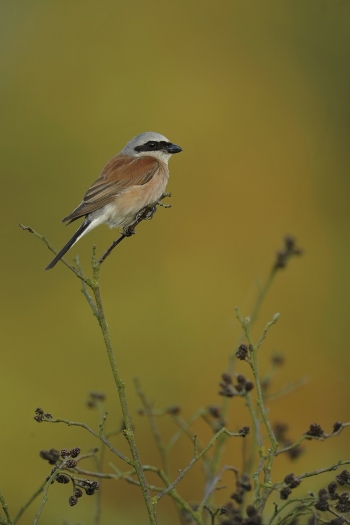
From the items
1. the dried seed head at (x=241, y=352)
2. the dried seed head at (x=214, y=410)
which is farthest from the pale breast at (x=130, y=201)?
the dried seed head at (x=241, y=352)

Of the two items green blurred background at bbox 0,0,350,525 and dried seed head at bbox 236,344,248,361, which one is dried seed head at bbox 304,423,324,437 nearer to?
dried seed head at bbox 236,344,248,361

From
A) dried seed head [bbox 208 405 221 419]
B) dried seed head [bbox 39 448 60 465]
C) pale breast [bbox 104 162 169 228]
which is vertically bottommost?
dried seed head [bbox 39 448 60 465]

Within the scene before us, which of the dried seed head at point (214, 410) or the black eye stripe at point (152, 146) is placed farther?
the black eye stripe at point (152, 146)

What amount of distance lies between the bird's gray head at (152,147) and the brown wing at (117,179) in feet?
0.33

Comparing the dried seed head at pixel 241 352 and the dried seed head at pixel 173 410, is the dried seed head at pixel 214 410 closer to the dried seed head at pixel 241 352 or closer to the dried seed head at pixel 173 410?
the dried seed head at pixel 173 410

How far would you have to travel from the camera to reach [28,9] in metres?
5.99

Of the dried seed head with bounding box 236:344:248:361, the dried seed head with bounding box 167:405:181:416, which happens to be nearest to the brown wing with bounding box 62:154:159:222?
the dried seed head with bounding box 167:405:181:416

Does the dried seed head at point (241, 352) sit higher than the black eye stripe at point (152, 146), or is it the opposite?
the black eye stripe at point (152, 146)

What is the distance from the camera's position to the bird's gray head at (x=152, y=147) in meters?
3.39

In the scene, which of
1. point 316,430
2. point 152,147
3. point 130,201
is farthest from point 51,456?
point 152,147

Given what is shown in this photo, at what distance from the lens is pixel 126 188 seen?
310 cm

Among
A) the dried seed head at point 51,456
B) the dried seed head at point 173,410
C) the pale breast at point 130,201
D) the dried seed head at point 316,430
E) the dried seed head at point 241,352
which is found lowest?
the dried seed head at point 51,456

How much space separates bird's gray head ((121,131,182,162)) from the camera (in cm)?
339

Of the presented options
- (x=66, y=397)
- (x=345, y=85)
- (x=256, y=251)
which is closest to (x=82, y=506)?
(x=66, y=397)
